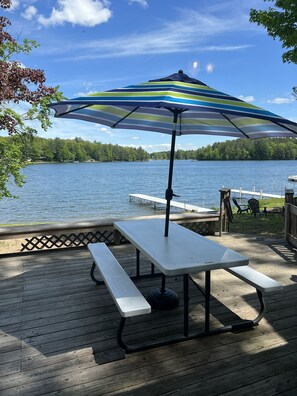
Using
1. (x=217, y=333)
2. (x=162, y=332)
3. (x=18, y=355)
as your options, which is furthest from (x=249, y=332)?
(x=18, y=355)

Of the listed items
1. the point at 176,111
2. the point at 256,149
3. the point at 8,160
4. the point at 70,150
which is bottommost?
the point at 8,160

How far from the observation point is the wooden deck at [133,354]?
2020 millimetres

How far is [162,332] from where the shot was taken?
2.70 metres

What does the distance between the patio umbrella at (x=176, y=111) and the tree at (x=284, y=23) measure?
4862 mm

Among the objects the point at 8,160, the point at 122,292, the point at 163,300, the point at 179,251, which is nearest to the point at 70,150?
the point at 8,160

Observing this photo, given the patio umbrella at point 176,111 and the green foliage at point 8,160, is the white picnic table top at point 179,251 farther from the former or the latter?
the green foliage at point 8,160

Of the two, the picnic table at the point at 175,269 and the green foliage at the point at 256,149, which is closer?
the picnic table at the point at 175,269

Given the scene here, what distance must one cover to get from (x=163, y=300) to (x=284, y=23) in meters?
7.58

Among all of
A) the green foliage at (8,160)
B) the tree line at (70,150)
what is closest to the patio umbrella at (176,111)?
the green foliage at (8,160)

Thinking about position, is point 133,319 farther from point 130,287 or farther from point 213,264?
point 213,264

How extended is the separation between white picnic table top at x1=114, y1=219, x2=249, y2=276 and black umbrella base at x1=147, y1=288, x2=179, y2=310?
643mm

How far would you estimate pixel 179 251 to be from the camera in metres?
2.71

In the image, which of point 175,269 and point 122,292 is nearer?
A: point 175,269

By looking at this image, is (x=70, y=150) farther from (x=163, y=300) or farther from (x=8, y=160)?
(x=163, y=300)
